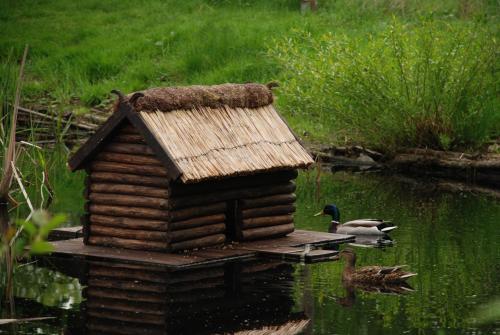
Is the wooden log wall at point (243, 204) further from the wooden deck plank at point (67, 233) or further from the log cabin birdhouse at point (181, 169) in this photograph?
the wooden deck plank at point (67, 233)

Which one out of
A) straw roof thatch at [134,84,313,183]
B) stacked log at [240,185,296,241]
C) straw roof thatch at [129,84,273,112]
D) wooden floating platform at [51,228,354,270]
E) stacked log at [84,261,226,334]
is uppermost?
straw roof thatch at [129,84,273,112]

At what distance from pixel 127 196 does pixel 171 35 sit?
2029 cm

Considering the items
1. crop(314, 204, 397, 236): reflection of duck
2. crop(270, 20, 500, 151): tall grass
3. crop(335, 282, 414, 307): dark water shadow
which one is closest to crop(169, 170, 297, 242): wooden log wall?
crop(314, 204, 397, 236): reflection of duck

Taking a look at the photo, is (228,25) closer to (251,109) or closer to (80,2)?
(80,2)

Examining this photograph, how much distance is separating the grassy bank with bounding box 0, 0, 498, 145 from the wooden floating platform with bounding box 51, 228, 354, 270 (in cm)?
1293

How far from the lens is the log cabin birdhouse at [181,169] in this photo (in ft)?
52.0

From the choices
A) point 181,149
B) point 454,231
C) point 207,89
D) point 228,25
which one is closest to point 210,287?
point 181,149

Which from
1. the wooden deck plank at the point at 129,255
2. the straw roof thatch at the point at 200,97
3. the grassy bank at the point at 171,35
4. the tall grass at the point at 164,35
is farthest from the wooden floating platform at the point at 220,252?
the tall grass at the point at 164,35

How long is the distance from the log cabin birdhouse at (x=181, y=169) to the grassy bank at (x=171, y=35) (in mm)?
12846

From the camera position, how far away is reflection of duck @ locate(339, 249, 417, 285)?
14.9 m

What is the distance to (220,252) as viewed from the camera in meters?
16.1

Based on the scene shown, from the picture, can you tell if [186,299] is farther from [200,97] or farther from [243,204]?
[200,97]

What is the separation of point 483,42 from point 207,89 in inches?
427

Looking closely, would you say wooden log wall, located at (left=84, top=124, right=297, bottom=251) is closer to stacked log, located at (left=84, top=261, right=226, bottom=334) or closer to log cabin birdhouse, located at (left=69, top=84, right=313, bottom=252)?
log cabin birdhouse, located at (left=69, top=84, right=313, bottom=252)
